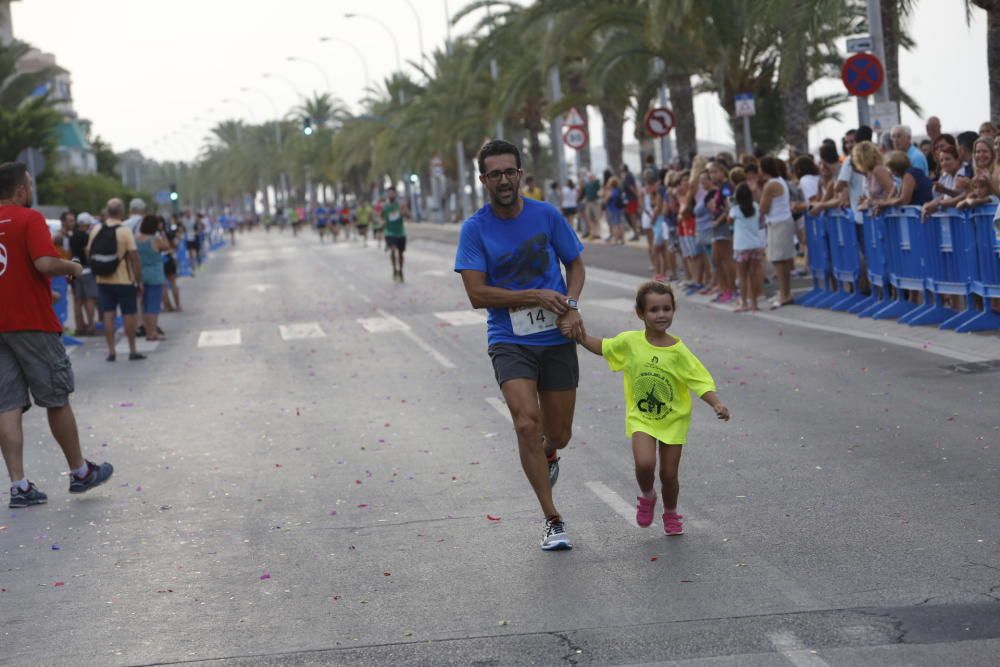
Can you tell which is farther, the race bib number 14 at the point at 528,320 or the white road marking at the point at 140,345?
the white road marking at the point at 140,345

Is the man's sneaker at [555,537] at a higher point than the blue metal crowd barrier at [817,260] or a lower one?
lower

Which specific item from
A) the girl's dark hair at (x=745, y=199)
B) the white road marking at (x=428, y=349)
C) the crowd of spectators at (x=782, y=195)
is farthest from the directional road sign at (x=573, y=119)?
the girl's dark hair at (x=745, y=199)

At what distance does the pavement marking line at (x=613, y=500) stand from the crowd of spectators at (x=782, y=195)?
6878 millimetres

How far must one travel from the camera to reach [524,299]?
23.6 ft

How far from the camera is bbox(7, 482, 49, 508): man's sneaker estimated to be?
9.41 m

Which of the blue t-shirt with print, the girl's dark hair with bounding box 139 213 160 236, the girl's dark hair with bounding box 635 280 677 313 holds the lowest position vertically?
→ the girl's dark hair with bounding box 635 280 677 313

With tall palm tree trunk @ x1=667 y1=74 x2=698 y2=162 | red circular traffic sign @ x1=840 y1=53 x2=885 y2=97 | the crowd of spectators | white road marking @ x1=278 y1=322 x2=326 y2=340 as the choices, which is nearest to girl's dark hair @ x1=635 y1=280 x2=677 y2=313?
the crowd of spectators

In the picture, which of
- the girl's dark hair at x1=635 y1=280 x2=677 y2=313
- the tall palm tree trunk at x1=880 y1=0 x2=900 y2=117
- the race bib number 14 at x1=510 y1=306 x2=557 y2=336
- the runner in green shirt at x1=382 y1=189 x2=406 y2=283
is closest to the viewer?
the girl's dark hair at x1=635 y1=280 x2=677 y2=313

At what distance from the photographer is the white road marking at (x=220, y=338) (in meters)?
20.5

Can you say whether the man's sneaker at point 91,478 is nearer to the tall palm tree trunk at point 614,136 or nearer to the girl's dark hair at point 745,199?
the girl's dark hair at point 745,199

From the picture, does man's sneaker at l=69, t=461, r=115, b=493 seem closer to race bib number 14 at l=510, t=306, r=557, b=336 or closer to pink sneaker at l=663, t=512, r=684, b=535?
race bib number 14 at l=510, t=306, r=557, b=336

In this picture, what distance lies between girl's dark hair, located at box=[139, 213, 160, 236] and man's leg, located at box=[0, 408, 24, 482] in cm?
1191

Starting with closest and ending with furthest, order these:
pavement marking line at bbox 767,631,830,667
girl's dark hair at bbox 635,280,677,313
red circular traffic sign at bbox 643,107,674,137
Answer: pavement marking line at bbox 767,631,830,667 → girl's dark hair at bbox 635,280,677,313 → red circular traffic sign at bbox 643,107,674,137

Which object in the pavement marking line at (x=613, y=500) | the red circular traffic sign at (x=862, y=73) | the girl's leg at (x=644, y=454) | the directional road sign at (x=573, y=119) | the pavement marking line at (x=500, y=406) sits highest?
the directional road sign at (x=573, y=119)
